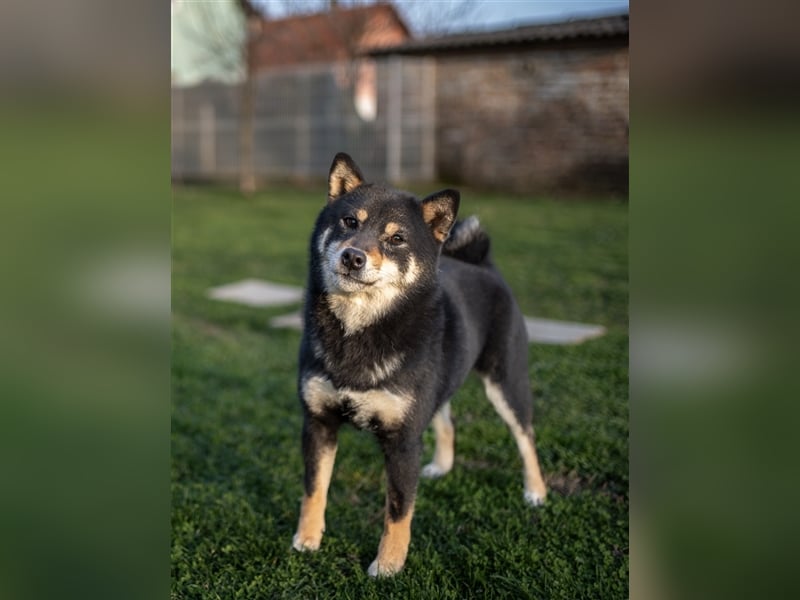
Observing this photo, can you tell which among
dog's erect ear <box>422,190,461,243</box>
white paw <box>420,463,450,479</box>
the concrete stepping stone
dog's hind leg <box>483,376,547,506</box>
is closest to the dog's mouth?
dog's erect ear <box>422,190,461,243</box>

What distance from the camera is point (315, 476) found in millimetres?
2941

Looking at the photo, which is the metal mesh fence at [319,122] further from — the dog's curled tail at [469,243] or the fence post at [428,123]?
the dog's curled tail at [469,243]

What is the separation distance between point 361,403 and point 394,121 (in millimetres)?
13357

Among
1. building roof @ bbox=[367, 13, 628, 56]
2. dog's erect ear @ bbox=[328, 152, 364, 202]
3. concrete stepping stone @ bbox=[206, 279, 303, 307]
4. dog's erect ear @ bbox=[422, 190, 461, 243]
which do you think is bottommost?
concrete stepping stone @ bbox=[206, 279, 303, 307]

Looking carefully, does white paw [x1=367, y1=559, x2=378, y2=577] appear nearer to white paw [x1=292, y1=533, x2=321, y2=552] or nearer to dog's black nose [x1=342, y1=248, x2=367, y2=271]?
white paw [x1=292, y1=533, x2=321, y2=552]

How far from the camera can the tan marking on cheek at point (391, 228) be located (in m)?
2.70

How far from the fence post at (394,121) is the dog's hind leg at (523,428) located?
12.4 m

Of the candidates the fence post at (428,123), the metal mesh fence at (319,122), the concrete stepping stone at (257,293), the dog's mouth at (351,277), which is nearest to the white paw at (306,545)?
the dog's mouth at (351,277)

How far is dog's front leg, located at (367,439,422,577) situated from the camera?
9.19ft

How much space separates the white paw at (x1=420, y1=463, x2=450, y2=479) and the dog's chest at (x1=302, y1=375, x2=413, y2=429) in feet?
3.20

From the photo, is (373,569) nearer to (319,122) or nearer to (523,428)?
(523,428)
